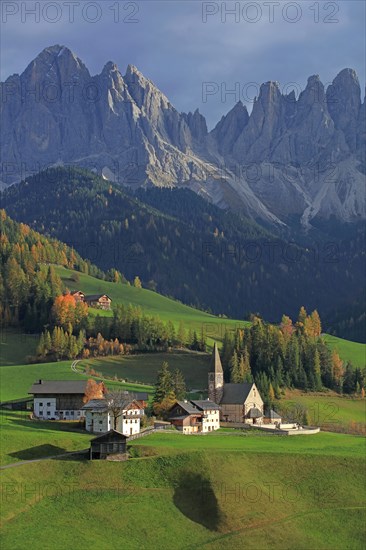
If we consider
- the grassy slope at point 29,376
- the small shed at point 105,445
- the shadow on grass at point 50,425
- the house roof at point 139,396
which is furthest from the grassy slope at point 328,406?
the small shed at point 105,445

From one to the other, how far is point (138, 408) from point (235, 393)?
1028 inches

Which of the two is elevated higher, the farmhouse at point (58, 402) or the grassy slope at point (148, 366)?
the grassy slope at point (148, 366)

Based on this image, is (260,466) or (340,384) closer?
(260,466)

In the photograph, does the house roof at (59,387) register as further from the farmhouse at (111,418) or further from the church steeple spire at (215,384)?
the church steeple spire at (215,384)

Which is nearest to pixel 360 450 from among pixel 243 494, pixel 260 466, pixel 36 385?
pixel 260 466

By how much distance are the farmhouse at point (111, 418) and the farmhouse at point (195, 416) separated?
366 inches

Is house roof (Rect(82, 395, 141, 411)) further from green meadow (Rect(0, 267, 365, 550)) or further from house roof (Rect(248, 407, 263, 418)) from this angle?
house roof (Rect(248, 407, 263, 418))

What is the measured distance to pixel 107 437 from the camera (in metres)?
98.2

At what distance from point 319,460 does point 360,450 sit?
1648 cm

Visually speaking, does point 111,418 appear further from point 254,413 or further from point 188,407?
point 254,413

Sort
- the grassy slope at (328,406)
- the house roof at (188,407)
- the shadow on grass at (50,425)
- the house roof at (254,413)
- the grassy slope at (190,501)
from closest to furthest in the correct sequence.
Answer: the grassy slope at (190,501) < the shadow on grass at (50,425) < the house roof at (188,407) < the house roof at (254,413) < the grassy slope at (328,406)

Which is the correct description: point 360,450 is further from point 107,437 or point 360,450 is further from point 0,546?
point 0,546

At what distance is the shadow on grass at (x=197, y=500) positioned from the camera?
285ft

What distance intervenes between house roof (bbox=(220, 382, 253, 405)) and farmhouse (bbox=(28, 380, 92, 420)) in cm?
2660
